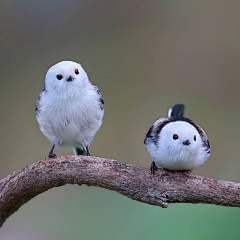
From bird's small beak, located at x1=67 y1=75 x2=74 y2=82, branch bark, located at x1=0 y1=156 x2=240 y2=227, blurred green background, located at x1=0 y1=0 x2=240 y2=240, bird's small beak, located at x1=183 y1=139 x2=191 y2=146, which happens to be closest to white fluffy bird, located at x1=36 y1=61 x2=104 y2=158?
bird's small beak, located at x1=67 y1=75 x2=74 y2=82

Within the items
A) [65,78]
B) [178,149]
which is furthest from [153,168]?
[65,78]

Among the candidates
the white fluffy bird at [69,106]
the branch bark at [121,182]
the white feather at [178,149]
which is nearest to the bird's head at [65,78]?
the white fluffy bird at [69,106]

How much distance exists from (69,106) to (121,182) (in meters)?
0.39

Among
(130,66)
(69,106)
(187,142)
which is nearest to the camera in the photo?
(187,142)

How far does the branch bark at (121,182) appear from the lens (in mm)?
1538

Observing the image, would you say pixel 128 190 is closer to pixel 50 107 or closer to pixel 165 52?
pixel 50 107

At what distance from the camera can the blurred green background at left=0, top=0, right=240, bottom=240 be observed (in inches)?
125

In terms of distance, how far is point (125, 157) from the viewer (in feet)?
10.3

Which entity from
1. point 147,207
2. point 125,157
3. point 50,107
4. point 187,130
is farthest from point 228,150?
point 50,107

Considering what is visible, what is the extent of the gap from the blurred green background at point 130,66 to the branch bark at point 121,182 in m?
1.34

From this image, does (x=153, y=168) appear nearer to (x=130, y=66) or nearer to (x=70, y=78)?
(x=70, y=78)

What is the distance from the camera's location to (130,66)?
3.36 metres

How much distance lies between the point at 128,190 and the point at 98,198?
3.94 ft

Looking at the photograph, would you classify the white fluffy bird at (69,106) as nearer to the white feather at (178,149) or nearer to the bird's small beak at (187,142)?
the white feather at (178,149)
